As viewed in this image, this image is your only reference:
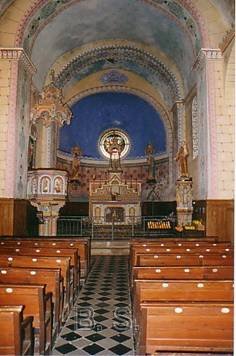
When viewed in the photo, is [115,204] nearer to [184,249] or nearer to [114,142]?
[114,142]

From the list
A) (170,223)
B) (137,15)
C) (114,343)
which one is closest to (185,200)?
(170,223)

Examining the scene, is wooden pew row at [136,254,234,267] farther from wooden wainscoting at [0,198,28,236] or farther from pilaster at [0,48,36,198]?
pilaster at [0,48,36,198]

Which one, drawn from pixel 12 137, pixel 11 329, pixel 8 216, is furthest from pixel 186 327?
pixel 12 137

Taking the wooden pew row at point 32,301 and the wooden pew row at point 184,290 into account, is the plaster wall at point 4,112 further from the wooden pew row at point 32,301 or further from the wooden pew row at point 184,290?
the wooden pew row at point 184,290

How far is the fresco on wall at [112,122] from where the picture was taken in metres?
21.3

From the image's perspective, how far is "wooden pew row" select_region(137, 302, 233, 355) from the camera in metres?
2.81

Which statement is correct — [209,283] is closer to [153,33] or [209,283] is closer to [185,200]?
[185,200]

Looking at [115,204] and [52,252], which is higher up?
[115,204]

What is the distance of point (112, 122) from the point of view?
73.0 feet

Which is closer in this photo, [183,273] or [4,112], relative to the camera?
[183,273]

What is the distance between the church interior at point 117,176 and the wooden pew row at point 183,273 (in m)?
0.02

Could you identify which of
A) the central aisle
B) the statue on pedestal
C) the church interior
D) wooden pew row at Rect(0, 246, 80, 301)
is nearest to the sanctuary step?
the church interior

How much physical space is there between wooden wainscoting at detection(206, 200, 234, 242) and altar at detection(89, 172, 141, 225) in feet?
20.3

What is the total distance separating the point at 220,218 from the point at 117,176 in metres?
8.71
